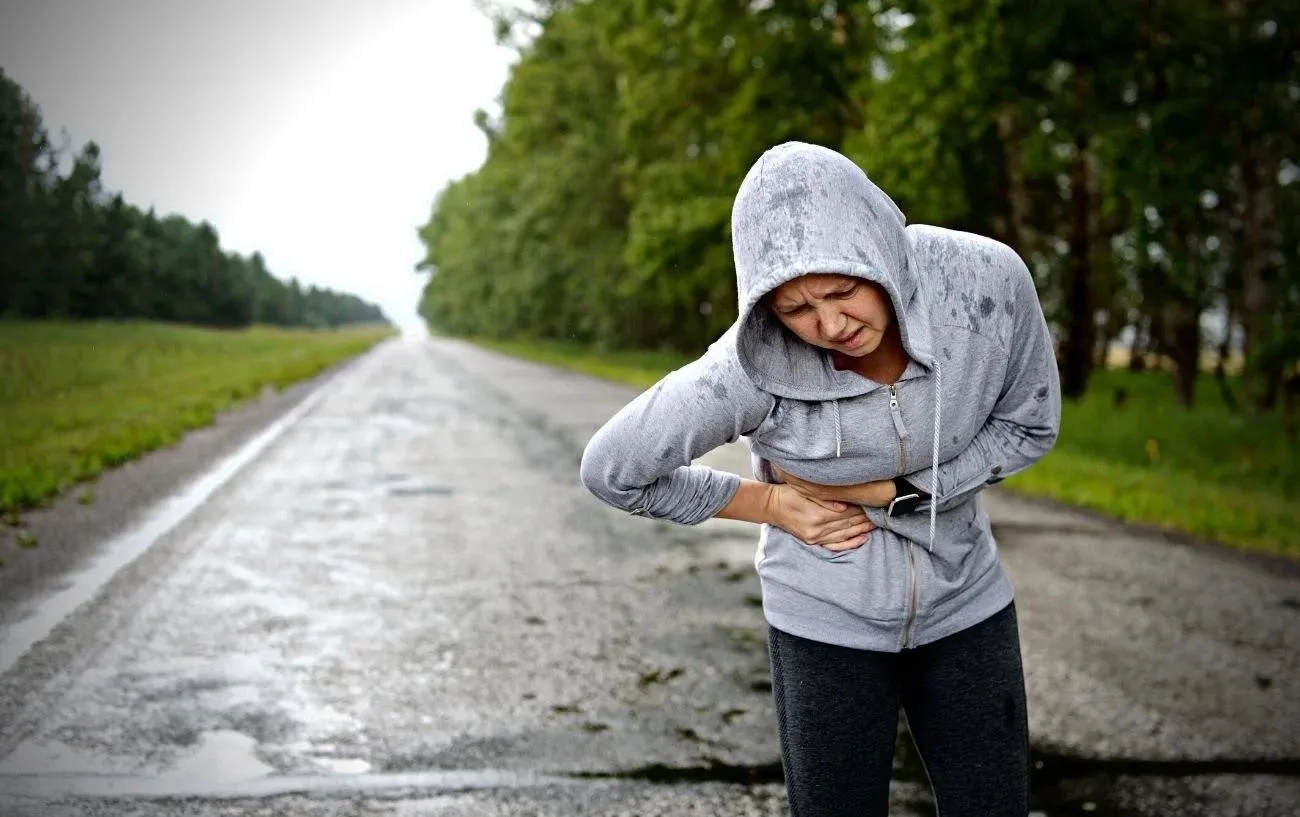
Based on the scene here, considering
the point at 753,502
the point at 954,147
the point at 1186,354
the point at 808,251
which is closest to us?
the point at 808,251

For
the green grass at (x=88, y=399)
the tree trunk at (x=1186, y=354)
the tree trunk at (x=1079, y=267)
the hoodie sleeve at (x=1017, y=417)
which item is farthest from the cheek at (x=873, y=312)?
the tree trunk at (x=1186, y=354)

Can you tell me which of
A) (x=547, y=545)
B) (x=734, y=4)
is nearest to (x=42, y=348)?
(x=547, y=545)

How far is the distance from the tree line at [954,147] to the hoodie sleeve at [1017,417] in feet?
34.9

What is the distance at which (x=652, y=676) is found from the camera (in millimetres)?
5094

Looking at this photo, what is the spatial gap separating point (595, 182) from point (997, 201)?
52.7 feet

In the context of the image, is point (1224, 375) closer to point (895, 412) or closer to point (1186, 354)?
point (1186, 354)

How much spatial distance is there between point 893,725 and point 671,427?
0.72m

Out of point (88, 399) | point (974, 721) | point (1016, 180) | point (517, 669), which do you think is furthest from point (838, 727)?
point (1016, 180)

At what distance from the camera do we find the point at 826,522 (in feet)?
7.50

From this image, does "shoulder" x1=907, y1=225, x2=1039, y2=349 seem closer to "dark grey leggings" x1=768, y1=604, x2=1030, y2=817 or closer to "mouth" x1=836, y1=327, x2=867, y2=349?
"mouth" x1=836, y1=327, x2=867, y2=349

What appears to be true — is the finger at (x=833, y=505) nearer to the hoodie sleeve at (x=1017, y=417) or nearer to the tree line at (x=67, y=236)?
the hoodie sleeve at (x=1017, y=417)

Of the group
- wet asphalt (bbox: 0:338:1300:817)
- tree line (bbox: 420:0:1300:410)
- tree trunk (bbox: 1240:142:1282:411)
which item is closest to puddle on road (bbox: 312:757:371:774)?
wet asphalt (bbox: 0:338:1300:817)

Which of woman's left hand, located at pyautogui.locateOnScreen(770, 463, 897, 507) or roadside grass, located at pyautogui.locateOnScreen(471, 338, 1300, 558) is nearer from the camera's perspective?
woman's left hand, located at pyautogui.locateOnScreen(770, 463, 897, 507)

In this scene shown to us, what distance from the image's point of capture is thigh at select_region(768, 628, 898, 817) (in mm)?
2266
